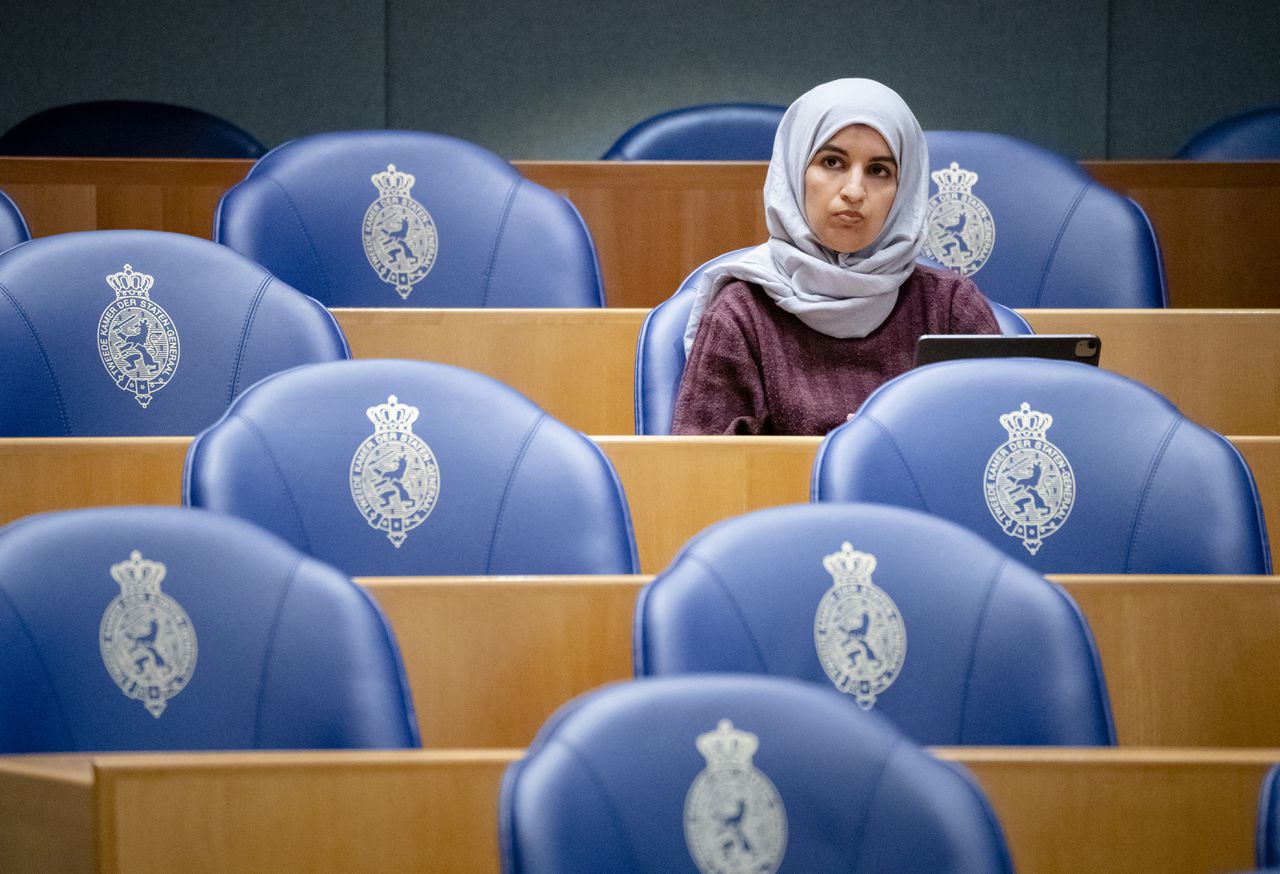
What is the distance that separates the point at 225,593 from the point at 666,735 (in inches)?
12.7

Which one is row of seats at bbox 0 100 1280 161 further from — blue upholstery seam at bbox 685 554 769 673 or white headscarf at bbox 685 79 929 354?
blue upholstery seam at bbox 685 554 769 673

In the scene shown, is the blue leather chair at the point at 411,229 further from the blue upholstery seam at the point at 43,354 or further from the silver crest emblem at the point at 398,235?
the blue upholstery seam at the point at 43,354

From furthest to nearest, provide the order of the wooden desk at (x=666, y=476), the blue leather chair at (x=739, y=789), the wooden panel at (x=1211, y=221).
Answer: the wooden panel at (x=1211, y=221) → the wooden desk at (x=666, y=476) → the blue leather chair at (x=739, y=789)

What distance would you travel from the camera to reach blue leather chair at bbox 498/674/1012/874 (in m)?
0.71

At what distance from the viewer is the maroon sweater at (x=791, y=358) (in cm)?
156

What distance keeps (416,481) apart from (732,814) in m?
0.55

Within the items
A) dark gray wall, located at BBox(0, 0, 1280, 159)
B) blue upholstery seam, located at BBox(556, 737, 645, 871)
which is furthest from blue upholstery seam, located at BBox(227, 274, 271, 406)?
dark gray wall, located at BBox(0, 0, 1280, 159)

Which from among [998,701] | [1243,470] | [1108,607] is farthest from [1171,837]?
[1243,470]

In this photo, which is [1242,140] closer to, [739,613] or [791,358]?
[791,358]

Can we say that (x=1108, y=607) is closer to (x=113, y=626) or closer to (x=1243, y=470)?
(x=1243, y=470)

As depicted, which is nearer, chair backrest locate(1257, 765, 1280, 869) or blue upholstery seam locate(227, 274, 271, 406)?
chair backrest locate(1257, 765, 1280, 869)

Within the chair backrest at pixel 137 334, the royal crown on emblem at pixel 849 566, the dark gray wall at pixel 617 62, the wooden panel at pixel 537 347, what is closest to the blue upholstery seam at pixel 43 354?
the chair backrest at pixel 137 334

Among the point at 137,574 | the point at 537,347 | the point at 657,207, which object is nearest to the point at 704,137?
the point at 657,207

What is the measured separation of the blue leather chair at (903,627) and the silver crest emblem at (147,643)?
0.26m
